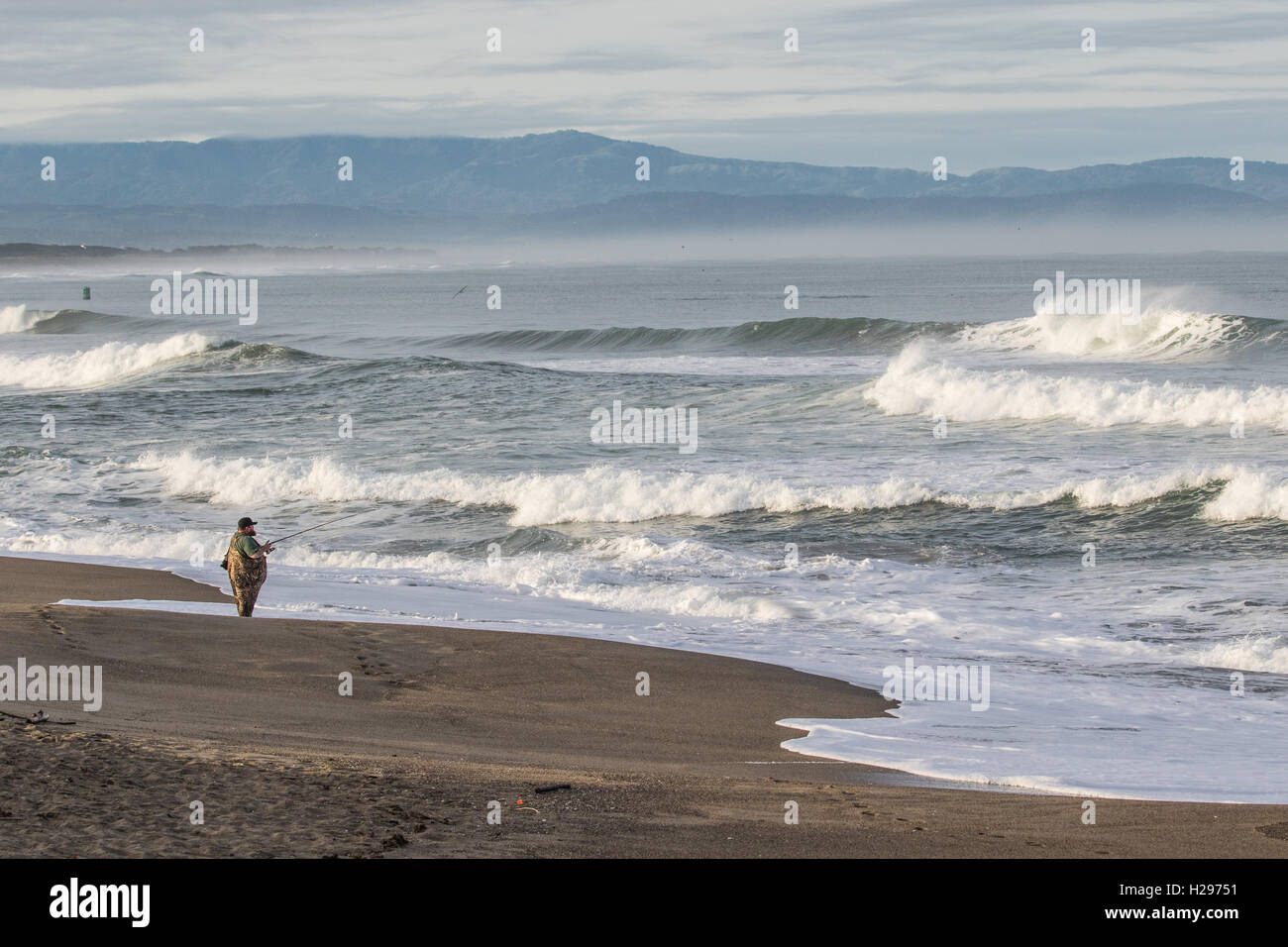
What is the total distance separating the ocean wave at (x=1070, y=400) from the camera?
22.9 meters

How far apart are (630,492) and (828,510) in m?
2.78

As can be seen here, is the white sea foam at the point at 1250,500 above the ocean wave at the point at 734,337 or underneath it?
underneath

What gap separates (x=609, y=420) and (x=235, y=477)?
8444 mm

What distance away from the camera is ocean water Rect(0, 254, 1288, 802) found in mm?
9500

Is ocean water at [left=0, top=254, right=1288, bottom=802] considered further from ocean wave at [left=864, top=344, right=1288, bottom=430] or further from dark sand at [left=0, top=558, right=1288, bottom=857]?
dark sand at [left=0, top=558, right=1288, bottom=857]

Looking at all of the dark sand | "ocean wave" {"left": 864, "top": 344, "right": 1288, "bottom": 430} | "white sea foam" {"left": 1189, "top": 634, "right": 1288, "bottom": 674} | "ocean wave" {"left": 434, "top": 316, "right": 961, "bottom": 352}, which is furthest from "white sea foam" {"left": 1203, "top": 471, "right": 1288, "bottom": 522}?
"ocean wave" {"left": 434, "top": 316, "right": 961, "bottom": 352}

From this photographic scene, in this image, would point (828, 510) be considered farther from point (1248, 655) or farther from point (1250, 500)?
point (1248, 655)

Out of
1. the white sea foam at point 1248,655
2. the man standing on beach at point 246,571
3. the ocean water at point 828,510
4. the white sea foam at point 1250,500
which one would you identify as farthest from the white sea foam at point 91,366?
the white sea foam at point 1248,655

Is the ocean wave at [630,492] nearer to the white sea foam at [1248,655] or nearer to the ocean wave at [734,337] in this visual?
the white sea foam at [1248,655]

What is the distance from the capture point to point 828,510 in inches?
691

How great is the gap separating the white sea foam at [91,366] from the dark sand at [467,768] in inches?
1211

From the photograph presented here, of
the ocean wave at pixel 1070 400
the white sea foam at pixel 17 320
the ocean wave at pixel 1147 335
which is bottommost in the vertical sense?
the ocean wave at pixel 1070 400

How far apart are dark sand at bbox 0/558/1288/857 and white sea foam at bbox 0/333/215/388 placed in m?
30.8
